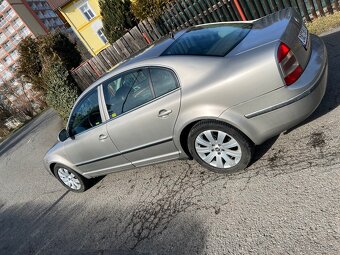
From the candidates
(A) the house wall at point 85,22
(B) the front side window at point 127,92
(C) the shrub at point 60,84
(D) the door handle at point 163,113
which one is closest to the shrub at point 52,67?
(C) the shrub at point 60,84

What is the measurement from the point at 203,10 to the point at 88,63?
4.55 meters

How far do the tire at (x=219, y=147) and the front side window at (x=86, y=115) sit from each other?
1.59 meters

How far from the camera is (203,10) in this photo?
25.9 ft

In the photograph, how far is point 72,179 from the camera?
18.5 ft

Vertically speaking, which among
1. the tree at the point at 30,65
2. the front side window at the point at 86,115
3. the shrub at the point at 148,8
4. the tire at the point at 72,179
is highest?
the tree at the point at 30,65

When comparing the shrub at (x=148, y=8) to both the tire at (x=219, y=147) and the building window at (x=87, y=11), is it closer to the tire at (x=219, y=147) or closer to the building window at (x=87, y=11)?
the tire at (x=219, y=147)

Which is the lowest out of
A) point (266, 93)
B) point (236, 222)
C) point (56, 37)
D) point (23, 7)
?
point (236, 222)

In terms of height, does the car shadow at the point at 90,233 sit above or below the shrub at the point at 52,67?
below

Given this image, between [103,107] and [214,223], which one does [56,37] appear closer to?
[103,107]

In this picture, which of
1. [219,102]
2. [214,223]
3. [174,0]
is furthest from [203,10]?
[214,223]

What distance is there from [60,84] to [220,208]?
8.19m

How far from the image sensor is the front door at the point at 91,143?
4473 millimetres

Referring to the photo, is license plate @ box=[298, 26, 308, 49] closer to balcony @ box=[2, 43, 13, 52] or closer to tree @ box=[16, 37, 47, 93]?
tree @ box=[16, 37, 47, 93]

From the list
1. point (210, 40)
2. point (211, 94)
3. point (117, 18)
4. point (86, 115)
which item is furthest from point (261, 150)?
point (117, 18)
